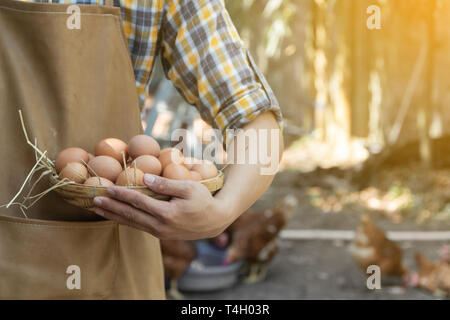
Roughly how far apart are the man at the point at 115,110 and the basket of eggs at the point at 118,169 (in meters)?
0.04

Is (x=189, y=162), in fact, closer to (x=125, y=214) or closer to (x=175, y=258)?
(x=125, y=214)

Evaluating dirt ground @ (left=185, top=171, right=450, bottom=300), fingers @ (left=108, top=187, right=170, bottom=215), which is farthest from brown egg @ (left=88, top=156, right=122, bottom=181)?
dirt ground @ (left=185, top=171, right=450, bottom=300)

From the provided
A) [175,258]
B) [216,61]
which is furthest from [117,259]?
[175,258]

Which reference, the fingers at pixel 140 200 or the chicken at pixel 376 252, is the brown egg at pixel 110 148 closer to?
the fingers at pixel 140 200

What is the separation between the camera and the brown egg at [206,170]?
1.13m

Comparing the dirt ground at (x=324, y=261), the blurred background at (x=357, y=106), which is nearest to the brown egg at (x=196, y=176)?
the dirt ground at (x=324, y=261)

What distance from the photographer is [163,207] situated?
3.30ft

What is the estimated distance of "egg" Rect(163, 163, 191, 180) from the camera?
3.50ft

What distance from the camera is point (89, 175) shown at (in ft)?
3.59

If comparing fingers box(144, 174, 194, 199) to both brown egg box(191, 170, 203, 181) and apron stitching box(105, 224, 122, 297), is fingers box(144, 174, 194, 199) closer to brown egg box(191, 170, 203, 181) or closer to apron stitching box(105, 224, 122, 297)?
brown egg box(191, 170, 203, 181)

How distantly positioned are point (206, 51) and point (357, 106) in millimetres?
4777

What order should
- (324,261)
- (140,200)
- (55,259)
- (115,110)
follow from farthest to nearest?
(324,261), (115,110), (55,259), (140,200)

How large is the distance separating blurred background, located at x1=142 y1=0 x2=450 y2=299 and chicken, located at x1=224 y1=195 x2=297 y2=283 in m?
0.77

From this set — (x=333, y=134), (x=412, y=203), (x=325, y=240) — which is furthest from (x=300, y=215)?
(x=333, y=134)
